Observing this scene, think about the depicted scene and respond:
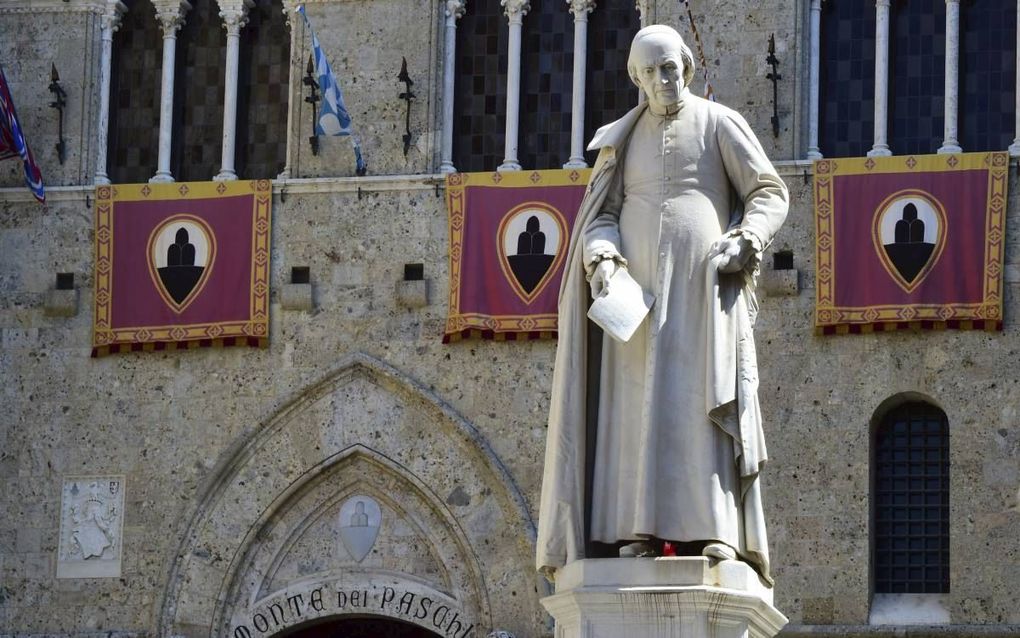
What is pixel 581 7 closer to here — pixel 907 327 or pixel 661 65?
pixel 907 327

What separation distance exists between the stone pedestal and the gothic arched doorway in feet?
39.2

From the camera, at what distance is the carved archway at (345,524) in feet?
69.2

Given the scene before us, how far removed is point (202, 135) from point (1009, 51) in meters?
6.68

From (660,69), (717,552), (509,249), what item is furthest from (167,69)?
(717,552)

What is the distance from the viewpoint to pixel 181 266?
21891 millimetres

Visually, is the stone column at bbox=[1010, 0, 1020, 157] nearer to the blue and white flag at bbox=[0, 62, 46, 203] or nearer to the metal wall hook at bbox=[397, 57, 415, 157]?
the metal wall hook at bbox=[397, 57, 415, 157]

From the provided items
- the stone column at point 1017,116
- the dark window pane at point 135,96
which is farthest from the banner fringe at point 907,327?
the dark window pane at point 135,96

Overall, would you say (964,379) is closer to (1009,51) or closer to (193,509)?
(1009,51)

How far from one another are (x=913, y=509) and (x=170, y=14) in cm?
745

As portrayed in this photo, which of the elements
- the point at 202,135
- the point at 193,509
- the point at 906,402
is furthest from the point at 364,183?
the point at 906,402

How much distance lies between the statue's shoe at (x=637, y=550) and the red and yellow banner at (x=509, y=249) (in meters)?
11.4

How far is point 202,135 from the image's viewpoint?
22438mm

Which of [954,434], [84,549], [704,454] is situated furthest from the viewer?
[84,549]

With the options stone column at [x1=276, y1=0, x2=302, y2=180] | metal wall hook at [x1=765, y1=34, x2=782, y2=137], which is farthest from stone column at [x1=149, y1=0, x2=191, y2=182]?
metal wall hook at [x1=765, y1=34, x2=782, y2=137]
